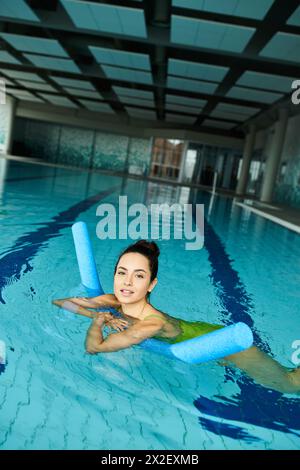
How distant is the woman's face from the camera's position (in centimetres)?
229

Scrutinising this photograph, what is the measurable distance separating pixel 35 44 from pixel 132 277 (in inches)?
476

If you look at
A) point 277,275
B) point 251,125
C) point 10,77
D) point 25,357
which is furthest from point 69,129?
point 25,357

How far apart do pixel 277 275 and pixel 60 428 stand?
4.05 m

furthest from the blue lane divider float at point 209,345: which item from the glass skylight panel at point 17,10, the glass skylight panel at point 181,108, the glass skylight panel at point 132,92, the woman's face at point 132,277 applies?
the glass skylight panel at point 181,108

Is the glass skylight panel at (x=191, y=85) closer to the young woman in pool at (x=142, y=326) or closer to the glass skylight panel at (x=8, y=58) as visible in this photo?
the glass skylight panel at (x=8, y=58)

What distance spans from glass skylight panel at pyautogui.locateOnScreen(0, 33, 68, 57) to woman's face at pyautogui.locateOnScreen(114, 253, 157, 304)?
36.2ft

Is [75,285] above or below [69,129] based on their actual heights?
below

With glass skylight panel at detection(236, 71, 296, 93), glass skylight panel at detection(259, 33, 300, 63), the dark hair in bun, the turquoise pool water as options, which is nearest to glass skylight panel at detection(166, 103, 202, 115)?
glass skylight panel at detection(236, 71, 296, 93)

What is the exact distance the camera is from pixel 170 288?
419 centimetres

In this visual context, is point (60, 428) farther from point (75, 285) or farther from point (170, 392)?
point (75, 285)

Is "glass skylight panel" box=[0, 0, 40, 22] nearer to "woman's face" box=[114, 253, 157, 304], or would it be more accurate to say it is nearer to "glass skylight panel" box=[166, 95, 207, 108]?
"woman's face" box=[114, 253, 157, 304]

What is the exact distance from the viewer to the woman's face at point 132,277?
7.51ft

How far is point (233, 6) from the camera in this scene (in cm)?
744

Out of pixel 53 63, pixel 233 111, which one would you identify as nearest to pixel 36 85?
pixel 53 63
